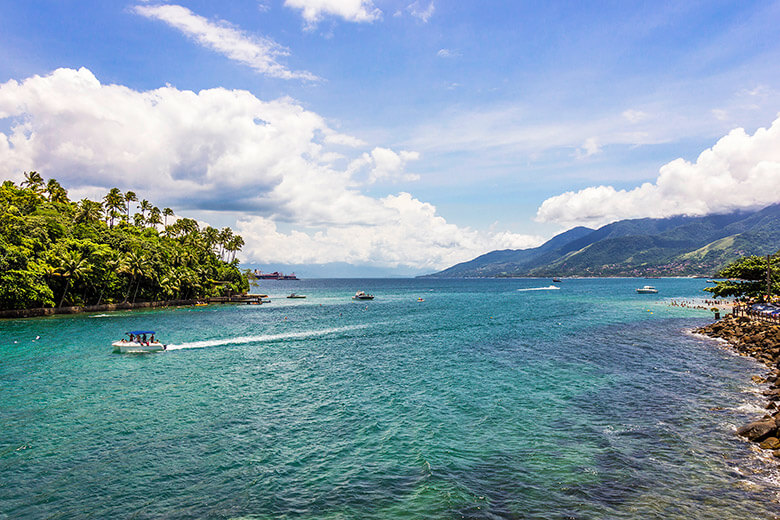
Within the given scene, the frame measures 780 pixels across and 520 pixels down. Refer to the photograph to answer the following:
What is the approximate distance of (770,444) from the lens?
2083cm

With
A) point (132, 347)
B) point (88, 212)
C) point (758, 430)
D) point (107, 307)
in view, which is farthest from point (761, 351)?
point (88, 212)

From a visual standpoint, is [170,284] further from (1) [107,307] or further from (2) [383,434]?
(2) [383,434]

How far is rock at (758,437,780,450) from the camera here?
20609mm

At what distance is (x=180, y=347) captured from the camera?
54.3 m

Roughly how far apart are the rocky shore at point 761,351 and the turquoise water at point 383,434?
46.3 inches

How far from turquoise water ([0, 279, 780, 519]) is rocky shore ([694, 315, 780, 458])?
3.85 feet

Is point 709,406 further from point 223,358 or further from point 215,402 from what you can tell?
point 223,358

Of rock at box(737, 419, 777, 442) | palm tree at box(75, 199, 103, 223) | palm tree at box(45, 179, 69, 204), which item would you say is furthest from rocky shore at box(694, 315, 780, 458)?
palm tree at box(45, 179, 69, 204)

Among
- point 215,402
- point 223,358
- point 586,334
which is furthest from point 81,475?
point 586,334

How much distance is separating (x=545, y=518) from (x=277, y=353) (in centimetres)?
4202

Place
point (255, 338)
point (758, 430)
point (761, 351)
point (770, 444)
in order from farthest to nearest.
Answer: point (255, 338), point (761, 351), point (758, 430), point (770, 444)

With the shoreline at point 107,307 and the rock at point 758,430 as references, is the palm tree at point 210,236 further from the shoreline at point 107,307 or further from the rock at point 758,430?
the rock at point 758,430

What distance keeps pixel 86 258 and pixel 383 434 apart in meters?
98.9

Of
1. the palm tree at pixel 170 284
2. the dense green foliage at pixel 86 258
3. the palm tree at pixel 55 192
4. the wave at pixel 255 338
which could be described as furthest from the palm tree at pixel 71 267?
the palm tree at pixel 55 192
